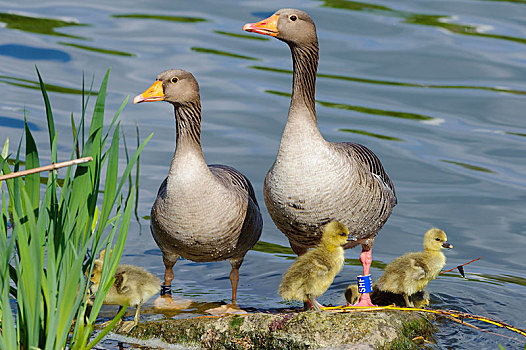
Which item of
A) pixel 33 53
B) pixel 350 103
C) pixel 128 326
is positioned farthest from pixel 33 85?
pixel 128 326

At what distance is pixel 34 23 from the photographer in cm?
1927

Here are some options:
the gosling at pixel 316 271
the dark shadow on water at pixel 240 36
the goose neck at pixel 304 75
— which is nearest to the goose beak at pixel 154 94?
the goose neck at pixel 304 75

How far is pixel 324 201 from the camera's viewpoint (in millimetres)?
6977

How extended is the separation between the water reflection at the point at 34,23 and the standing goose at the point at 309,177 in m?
12.0

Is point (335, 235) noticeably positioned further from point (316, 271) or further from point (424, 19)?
point (424, 19)

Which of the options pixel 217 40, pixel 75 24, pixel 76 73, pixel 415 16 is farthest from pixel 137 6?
pixel 415 16

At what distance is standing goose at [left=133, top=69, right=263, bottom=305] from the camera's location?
7281 mm

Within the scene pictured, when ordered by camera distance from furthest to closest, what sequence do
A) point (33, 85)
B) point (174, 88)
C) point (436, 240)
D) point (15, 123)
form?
point (33, 85) < point (15, 123) < point (174, 88) < point (436, 240)

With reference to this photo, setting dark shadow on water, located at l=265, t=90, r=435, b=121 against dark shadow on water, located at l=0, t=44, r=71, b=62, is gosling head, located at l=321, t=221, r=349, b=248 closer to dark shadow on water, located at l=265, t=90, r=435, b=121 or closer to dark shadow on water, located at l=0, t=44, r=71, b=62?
dark shadow on water, located at l=265, t=90, r=435, b=121

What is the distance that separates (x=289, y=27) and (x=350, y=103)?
8.46 metres

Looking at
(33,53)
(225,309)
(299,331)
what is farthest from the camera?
(33,53)

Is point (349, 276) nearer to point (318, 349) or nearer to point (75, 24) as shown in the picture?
point (318, 349)

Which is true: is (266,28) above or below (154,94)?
above

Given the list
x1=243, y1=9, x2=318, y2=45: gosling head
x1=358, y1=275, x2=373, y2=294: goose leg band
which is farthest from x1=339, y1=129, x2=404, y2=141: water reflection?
x1=358, y1=275, x2=373, y2=294: goose leg band
